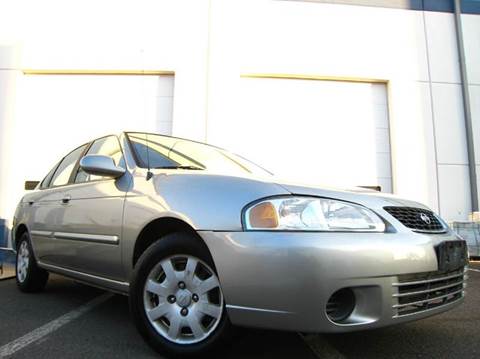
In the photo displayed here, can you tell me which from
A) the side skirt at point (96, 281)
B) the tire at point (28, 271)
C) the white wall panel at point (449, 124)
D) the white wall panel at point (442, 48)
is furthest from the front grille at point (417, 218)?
the white wall panel at point (442, 48)

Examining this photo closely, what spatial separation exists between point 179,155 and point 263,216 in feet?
4.21

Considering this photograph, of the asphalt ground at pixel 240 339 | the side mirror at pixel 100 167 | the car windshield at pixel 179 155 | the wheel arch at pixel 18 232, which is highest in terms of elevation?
the car windshield at pixel 179 155

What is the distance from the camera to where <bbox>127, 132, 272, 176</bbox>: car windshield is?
293 cm

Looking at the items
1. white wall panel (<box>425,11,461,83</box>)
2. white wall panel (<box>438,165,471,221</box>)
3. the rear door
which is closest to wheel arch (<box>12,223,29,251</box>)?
the rear door

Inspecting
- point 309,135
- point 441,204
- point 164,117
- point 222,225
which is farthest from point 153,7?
point 222,225

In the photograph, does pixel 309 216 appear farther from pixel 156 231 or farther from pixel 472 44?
pixel 472 44

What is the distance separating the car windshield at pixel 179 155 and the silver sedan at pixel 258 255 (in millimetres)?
51

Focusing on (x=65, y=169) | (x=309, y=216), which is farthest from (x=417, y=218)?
(x=65, y=169)

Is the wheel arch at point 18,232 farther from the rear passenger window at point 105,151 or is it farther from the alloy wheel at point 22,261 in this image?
the rear passenger window at point 105,151

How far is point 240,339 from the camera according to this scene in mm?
2230

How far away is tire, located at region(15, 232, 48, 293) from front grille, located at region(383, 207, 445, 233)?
11.2ft

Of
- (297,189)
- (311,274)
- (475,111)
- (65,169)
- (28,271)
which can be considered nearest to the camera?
(311,274)

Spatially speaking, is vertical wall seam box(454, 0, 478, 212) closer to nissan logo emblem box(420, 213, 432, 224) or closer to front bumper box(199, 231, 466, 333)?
nissan logo emblem box(420, 213, 432, 224)

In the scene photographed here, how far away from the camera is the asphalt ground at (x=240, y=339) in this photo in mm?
2377
